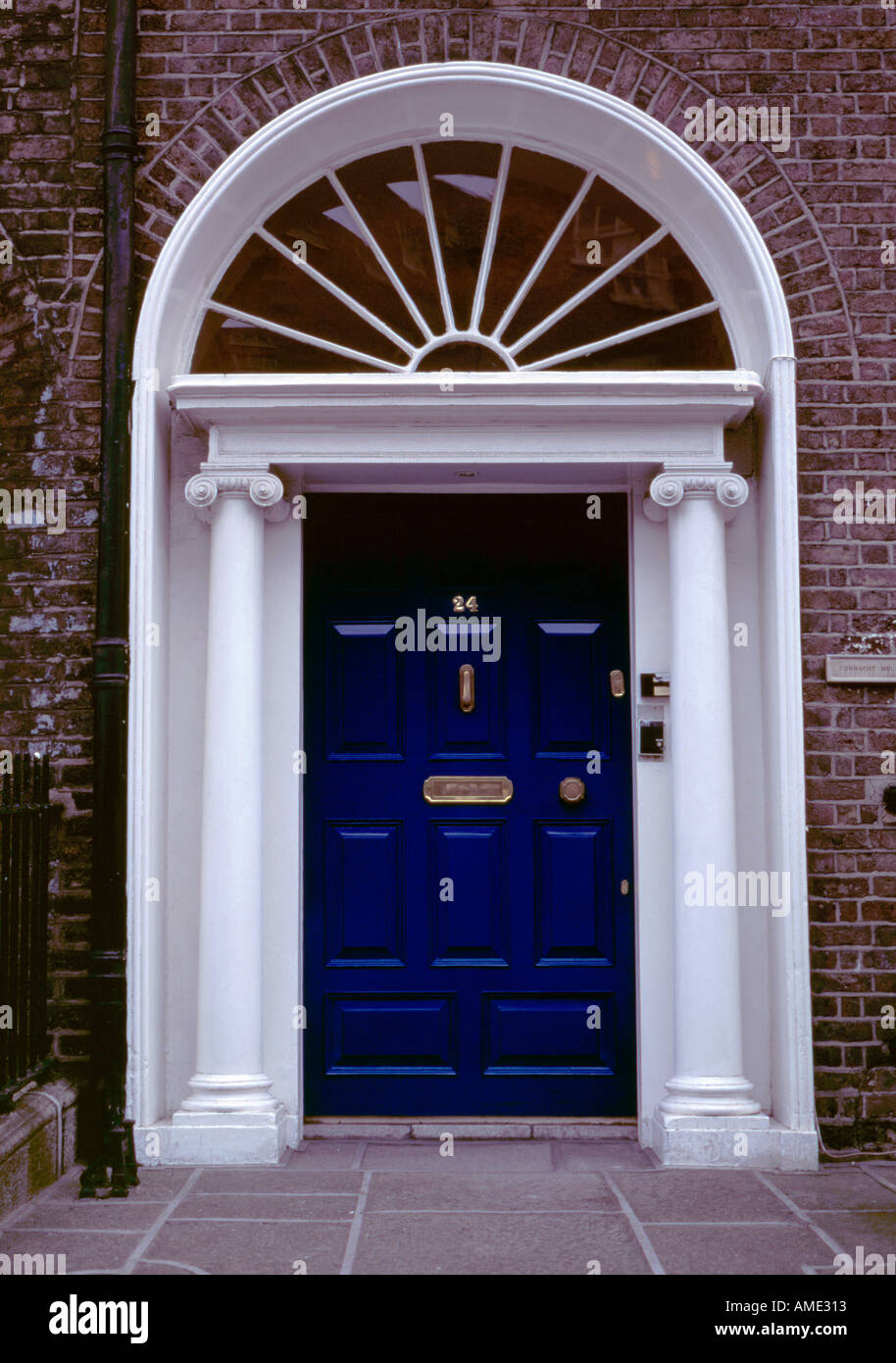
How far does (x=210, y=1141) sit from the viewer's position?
4.59 metres

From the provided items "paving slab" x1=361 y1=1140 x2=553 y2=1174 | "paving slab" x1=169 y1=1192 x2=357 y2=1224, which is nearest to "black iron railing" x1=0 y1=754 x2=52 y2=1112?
"paving slab" x1=169 y1=1192 x2=357 y2=1224

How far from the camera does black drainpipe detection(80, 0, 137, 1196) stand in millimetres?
4543

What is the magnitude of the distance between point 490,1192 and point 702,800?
1580 millimetres

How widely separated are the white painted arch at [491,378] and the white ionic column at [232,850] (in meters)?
0.21

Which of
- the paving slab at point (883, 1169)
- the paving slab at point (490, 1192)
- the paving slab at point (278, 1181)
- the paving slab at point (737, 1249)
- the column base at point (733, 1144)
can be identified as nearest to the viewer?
the paving slab at point (737, 1249)

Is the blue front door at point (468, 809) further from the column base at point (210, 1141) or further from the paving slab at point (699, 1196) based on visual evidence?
the paving slab at point (699, 1196)

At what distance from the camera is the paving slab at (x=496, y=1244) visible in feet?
11.7

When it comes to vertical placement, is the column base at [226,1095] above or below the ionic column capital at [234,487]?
below

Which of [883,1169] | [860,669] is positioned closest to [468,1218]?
[883,1169]

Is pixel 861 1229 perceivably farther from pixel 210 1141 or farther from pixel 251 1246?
pixel 210 1141

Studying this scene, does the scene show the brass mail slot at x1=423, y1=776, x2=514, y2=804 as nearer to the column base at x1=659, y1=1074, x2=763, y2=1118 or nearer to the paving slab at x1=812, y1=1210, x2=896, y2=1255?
the column base at x1=659, y1=1074, x2=763, y2=1118

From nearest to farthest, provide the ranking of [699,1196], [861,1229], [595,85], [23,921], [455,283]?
[861,1229]
[699,1196]
[23,921]
[595,85]
[455,283]

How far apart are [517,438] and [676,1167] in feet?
9.02

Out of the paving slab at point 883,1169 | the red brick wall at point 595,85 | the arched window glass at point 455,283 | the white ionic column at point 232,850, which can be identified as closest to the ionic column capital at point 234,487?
the white ionic column at point 232,850
